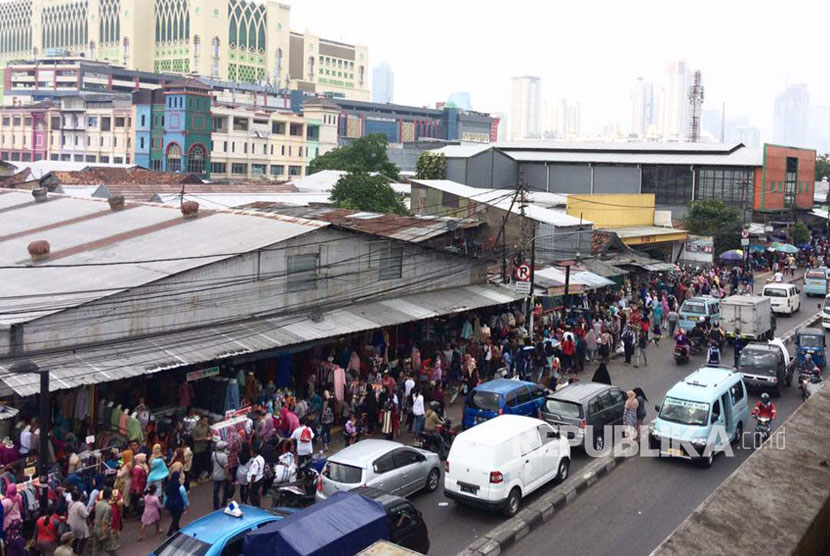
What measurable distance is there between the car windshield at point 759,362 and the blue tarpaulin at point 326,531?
15.6 metres

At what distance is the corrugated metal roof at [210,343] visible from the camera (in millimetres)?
14781

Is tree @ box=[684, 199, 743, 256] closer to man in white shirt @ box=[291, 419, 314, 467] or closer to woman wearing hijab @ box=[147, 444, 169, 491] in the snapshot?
man in white shirt @ box=[291, 419, 314, 467]

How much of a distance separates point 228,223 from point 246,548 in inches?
525

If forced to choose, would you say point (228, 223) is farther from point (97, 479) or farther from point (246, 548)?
point (246, 548)

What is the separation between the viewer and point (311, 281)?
20766 millimetres

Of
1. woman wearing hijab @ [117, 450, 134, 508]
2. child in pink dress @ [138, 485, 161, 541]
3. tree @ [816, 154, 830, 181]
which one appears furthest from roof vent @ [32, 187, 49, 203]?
tree @ [816, 154, 830, 181]

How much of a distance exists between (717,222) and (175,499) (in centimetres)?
4590

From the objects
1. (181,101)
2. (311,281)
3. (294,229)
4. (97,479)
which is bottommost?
(97,479)

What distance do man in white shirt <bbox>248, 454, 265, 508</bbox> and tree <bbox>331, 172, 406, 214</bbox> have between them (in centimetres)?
3357

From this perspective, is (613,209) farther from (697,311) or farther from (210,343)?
(210,343)

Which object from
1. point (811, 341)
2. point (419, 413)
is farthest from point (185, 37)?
point (419, 413)

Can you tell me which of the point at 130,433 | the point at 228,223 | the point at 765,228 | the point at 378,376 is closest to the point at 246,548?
the point at 130,433

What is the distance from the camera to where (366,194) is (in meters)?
48.9

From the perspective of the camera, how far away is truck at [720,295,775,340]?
28531 millimetres
